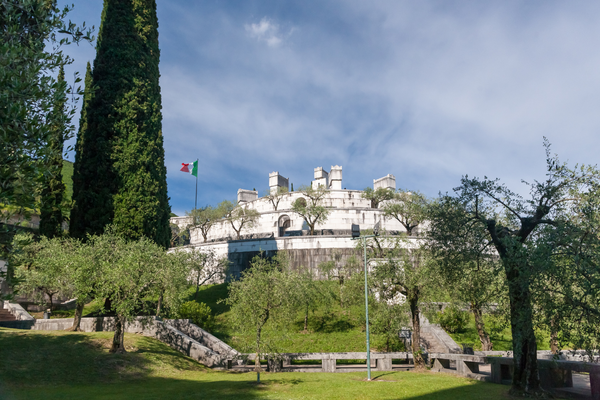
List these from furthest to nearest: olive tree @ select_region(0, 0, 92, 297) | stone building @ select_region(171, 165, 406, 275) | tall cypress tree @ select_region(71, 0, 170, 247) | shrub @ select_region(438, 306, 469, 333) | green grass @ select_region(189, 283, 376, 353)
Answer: stone building @ select_region(171, 165, 406, 275), shrub @ select_region(438, 306, 469, 333), tall cypress tree @ select_region(71, 0, 170, 247), green grass @ select_region(189, 283, 376, 353), olive tree @ select_region(0, 0, 92, 297)

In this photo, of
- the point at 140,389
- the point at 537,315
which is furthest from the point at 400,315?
the point at 140,389

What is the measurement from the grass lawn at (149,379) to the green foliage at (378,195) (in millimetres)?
40660

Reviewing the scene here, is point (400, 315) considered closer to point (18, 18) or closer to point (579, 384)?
point (579, 384)

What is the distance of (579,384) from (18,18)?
25.3 metres

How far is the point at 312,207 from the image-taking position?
5056cm

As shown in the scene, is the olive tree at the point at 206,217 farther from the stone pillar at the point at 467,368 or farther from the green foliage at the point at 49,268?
the stone pillar at the point at 467,368

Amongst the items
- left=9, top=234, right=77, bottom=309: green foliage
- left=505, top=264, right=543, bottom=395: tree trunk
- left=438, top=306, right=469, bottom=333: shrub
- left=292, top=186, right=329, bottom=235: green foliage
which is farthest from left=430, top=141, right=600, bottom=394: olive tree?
left=292, top=186, right=329, bottom=235: green foliage

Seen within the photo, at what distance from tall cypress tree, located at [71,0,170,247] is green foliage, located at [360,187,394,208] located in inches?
1473

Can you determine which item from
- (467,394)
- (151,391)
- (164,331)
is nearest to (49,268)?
(164,331)

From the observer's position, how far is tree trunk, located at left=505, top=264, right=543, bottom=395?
13.5 meters

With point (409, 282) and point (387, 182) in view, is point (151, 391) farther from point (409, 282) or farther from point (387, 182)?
point (387, 182)

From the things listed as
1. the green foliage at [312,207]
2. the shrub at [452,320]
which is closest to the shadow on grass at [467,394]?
the shrub at [452,320]

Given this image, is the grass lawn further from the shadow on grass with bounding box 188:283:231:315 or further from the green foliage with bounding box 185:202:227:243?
the green foliage with bounding box 185:202:227:243

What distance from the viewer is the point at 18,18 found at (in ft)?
34.2
